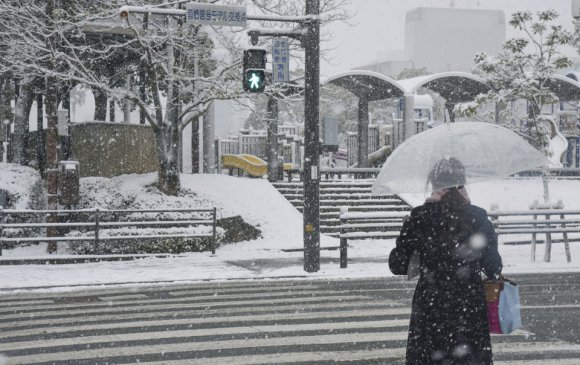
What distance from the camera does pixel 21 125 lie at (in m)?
25.3

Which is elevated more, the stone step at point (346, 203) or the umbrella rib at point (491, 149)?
the umbrella rib at point (491, 149)

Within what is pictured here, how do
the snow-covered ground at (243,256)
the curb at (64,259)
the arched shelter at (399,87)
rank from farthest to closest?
the arched shelter at (399,87) < the curb at (64,259) < the snow-covered ground at (243,256)

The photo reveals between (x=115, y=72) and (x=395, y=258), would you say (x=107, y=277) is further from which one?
(x=115, y=72)

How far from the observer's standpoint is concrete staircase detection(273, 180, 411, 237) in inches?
950

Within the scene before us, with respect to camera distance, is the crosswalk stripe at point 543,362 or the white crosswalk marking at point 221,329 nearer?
the crosswalk stripe at point 543,362

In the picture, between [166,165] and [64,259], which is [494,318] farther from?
[166,165]

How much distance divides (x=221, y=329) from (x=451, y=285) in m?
4.96

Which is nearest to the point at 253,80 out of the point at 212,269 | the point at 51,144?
the point at 212,269

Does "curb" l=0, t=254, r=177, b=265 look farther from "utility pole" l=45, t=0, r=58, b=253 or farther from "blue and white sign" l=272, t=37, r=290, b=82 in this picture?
"blue and white sign" l=272, t=37, r=290, b=82

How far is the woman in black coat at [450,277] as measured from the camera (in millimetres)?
4477

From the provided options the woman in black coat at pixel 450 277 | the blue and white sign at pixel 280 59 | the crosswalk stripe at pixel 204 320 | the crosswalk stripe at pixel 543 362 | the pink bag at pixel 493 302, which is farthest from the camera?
the blue and white sign at pixel 280 59

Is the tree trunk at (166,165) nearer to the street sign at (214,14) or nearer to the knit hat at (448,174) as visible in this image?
the street sign at (214,14)

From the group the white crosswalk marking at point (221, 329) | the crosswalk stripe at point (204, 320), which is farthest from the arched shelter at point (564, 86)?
the crosswalk stripe at point (204, 320)

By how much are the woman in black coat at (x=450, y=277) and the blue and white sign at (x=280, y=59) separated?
40.5 feet
